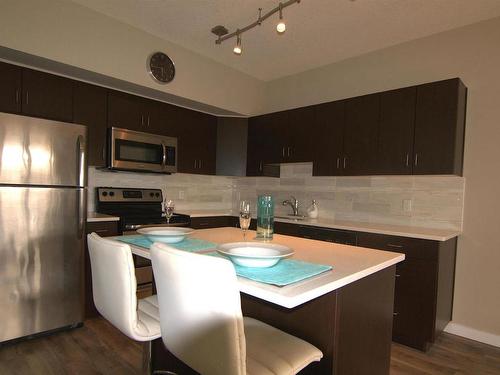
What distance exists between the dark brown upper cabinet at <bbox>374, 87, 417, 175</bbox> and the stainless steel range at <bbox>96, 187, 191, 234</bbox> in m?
2.05

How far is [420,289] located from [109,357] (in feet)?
7.68

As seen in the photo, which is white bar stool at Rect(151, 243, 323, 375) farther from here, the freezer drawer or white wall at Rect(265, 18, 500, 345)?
white wall at Rect(265, 18, 500, 345)

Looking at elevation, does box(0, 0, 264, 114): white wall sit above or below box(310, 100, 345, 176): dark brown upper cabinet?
above

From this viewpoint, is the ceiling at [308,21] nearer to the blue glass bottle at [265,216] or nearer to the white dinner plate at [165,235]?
the blue glass bottle at [265,216]

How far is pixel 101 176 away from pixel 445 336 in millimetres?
3550

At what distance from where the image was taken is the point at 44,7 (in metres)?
2.34

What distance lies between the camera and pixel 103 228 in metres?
2.70

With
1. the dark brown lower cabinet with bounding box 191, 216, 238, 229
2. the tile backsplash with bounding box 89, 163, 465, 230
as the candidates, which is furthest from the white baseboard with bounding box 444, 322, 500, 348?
the dark brown lower cabinet with bounding box 191, 216, 238, 229

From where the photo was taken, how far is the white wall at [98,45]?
2260 mm

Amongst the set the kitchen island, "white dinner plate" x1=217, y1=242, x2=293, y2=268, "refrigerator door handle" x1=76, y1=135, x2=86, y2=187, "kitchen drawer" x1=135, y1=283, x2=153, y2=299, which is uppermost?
"refrigerator door handle" x1=76, y1=135, x2=86, y2=187

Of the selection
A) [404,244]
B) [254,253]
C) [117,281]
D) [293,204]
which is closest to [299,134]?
[293,204]

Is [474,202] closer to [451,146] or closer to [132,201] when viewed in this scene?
[451,146]

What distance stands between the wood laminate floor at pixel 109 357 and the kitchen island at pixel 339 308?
2.28 ft

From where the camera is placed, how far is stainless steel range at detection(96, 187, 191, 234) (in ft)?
→ 9.30
